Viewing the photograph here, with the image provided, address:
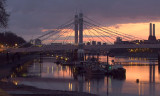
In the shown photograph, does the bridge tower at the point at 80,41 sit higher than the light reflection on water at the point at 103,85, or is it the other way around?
the bridge tower at the point at 80,41

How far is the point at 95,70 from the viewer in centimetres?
2675

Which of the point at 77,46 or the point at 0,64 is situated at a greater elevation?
the point at 77,46

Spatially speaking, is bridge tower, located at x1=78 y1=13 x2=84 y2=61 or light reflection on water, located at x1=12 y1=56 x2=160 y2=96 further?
bridge tower, located at x1=78 y1=13 x2=84 y2=61

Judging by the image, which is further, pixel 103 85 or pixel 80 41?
pixel 80 41

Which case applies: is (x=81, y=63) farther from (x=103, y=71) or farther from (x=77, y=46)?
(x=103, y=71)

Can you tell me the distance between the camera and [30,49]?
1404 inches

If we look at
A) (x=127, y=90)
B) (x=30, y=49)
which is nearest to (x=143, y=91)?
(x=127, y=90)

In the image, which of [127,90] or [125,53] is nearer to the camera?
[127,90]

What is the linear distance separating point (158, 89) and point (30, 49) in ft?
69.5

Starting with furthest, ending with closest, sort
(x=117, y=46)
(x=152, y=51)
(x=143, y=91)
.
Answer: (x=152, y=51)
(x=117, y=46)
(x=143, y=91)

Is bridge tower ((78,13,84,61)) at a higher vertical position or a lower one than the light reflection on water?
higher

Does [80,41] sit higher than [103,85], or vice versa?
[80,41]

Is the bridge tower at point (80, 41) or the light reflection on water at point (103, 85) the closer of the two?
the light reflection on water at point (103, 85)

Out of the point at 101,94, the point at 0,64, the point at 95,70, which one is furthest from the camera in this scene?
the point at 0,64
